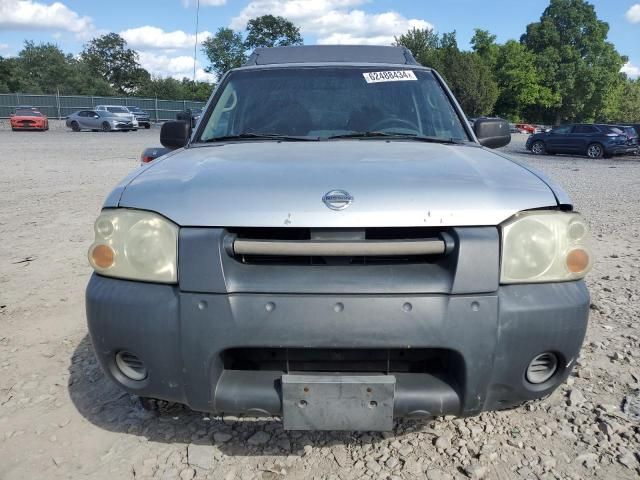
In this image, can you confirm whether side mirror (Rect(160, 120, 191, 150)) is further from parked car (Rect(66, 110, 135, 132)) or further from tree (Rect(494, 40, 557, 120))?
tree (Rect(494, 40, 557, 120))

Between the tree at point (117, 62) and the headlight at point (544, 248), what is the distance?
97512 millimetres

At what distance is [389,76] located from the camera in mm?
3395

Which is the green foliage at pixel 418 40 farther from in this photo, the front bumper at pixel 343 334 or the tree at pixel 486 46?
the front bumper at pixel 343 334

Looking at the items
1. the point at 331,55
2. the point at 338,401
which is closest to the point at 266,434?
the point at 338,401

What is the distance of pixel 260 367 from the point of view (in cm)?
206

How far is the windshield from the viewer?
3.09 m

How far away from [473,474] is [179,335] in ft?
4.45

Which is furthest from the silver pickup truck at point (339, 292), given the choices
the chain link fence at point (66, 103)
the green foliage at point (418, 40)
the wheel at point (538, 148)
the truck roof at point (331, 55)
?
the green foliage at point (418, 40)

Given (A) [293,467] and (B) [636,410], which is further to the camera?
(B) [636,410]

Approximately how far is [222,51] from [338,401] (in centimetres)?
8484

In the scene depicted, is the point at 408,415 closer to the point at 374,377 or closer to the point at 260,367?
the point at 374,377

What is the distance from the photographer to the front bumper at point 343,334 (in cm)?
186

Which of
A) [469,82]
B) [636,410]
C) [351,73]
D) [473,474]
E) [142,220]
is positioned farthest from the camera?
[469,82]

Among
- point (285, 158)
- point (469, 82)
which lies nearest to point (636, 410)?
point (285, 158)
